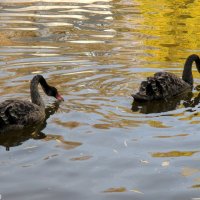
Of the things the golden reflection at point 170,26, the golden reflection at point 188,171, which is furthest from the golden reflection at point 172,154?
the golden reflection at point 170,26

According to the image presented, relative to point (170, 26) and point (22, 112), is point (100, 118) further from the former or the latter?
point (170, 26)

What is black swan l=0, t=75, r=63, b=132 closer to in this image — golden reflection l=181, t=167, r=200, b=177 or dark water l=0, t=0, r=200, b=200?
dark water l=0, t=0, r=200, b=200

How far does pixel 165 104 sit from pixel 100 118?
60.1 inches

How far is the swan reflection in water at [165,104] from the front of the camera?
9008 mm

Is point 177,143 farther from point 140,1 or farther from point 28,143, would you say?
point 140,1

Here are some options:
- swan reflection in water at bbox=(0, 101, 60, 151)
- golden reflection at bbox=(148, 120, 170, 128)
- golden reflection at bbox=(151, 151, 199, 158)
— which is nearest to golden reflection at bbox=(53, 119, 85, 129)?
swan reflection in water at bbox=(0, 101, 60, 151)

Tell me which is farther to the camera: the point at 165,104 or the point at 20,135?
the point at 165,104

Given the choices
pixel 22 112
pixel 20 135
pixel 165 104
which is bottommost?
pixel 165 104

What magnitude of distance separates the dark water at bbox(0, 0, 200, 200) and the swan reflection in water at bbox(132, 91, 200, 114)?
3cm

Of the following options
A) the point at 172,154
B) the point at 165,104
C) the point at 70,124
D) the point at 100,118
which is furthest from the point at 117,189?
the point at 165,104

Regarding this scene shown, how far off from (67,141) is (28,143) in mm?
501

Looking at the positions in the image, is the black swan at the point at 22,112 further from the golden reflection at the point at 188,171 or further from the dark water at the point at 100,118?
the golden reflection at the point at 188,171

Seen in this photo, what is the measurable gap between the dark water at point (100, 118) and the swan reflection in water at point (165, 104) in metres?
0.03

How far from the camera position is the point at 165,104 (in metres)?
9.38
